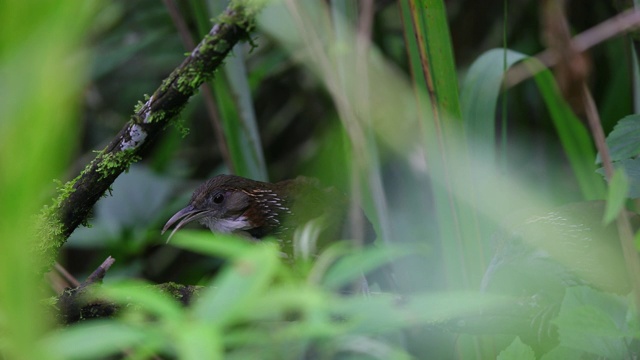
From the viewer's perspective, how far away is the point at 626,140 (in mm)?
1621

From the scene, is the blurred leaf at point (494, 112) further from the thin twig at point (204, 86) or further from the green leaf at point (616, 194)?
the green leaf at point (616, 194)

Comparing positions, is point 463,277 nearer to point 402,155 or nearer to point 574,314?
point 574,314

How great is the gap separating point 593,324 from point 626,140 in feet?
1.87

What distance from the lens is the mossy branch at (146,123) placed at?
68.7 inches

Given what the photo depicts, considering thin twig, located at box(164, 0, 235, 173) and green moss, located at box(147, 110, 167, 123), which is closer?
green moss, located at box(147, 110, 167, 123)

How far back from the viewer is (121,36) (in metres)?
4.12

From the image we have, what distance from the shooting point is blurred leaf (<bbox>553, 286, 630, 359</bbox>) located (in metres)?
1.19

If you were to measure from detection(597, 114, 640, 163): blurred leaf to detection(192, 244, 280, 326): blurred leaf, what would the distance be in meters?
1.07

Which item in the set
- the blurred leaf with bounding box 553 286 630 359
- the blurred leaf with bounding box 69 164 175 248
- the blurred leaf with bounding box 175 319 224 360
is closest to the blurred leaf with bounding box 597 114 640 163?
the blurred leaf with bounding box 553 286 630 359

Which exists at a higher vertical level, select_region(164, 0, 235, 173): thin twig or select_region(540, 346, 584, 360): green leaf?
select_region(164, 0, 235, 173): thin twig

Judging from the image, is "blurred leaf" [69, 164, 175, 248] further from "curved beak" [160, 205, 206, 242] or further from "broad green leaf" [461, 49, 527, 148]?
"broad green leaf" [461, 49, 527, 148]

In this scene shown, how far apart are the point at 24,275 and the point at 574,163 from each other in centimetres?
235

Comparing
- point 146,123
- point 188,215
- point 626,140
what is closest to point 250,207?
point 188,215

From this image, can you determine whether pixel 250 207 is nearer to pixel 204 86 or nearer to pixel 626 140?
pixel 204 86
